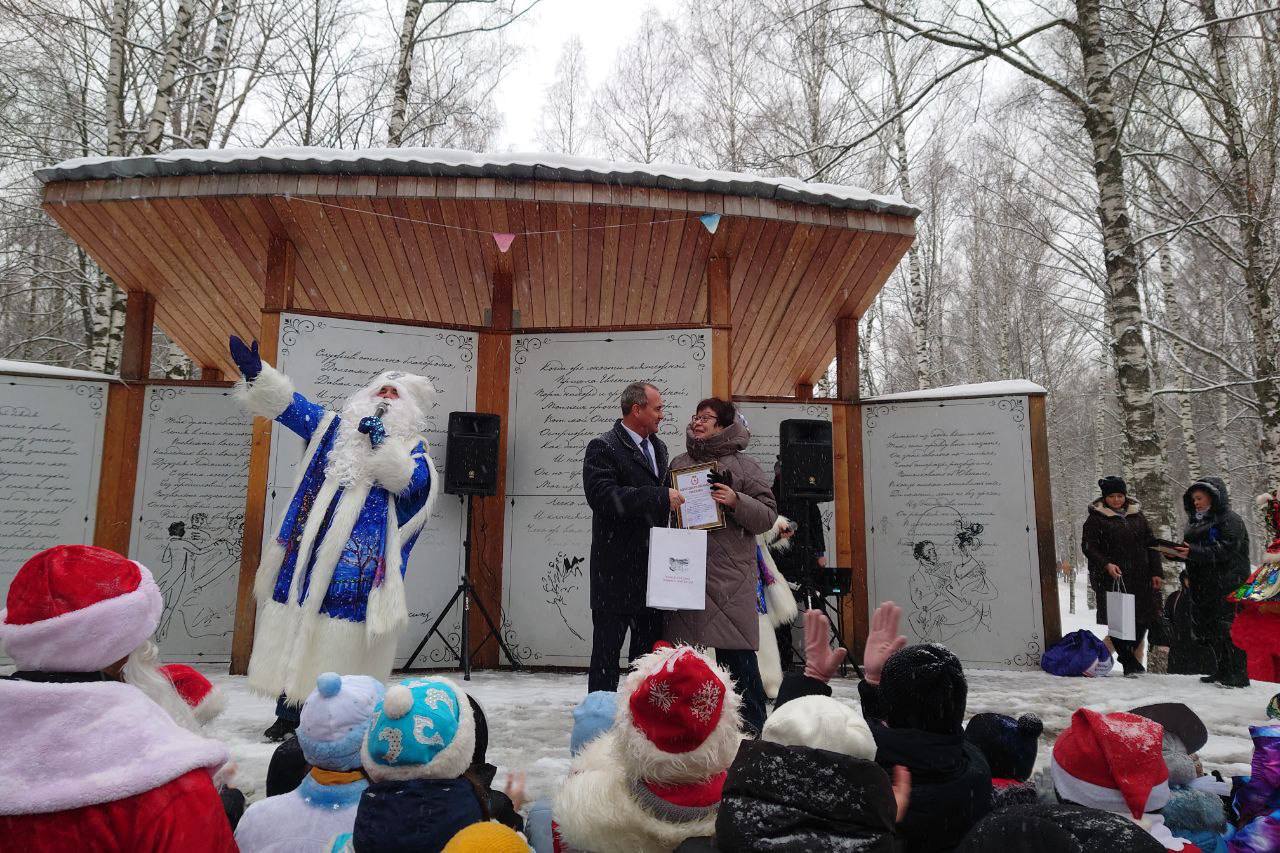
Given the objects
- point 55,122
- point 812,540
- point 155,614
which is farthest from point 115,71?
point 155,614

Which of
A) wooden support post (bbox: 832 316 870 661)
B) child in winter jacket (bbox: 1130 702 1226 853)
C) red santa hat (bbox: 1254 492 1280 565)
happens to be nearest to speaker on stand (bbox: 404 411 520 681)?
wooden support post (bbox: 832 316 870 661)

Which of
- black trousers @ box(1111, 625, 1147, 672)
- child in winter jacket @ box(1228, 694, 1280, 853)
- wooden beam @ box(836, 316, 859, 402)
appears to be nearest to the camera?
child in winter jacket @ box(1228, 694, 1280, 853)

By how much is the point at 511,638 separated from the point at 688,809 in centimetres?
456

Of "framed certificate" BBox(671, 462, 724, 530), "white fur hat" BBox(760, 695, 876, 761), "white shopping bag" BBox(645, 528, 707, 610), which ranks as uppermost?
"framed certificate" BBox(671, 462, 724, 530)

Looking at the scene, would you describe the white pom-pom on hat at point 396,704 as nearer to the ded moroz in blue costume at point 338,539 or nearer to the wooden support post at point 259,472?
the ded moroz in blue costume at point 338,539

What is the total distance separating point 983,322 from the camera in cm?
2523

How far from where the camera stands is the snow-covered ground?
10.5 ft

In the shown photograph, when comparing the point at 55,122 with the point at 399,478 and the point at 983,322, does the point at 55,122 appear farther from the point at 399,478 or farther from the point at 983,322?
the point at 983,322

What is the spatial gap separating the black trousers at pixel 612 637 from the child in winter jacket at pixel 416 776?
2009mm

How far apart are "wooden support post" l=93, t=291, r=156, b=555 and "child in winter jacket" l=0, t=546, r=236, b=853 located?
5882 mm

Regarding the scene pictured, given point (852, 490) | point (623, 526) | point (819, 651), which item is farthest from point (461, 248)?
point (819, 651)

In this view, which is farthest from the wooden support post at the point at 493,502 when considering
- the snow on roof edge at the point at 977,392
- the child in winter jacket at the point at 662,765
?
the child in winter jacket at the point at 662,765

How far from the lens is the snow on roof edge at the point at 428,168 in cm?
501

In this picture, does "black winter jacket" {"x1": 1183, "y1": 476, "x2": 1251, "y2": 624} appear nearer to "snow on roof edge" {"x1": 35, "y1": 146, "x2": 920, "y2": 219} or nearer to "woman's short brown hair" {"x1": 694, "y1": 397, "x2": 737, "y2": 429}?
"snow on roof edge" {"x1": 35, "y1": 146, "x2": 920, "y2": 219}
